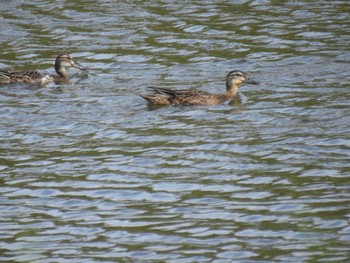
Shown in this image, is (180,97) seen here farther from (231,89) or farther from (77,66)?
(77,66)

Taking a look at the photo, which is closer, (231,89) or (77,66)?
(231,89)

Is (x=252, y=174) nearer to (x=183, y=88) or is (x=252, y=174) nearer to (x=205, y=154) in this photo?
(x=205, y=154)

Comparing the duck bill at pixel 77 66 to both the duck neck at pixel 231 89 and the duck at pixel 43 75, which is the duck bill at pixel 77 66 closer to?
the duck at pixel 43 75

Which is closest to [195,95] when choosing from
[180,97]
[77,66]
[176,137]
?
[180,97]

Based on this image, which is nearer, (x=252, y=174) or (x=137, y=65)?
(x=252, y=174)

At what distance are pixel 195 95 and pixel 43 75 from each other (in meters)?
3.38

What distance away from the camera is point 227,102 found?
18.0 meters

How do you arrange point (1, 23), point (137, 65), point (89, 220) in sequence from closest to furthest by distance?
point (89, 220) < point (137, 65) < point (1, 23)

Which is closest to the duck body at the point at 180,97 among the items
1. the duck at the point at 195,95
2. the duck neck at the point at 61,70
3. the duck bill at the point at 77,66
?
the duck at the point at 195,95

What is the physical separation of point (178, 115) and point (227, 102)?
1.01m

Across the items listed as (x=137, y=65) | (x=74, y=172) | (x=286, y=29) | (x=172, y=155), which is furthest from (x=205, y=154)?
(x=286, y=29)

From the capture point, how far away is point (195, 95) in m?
17.7

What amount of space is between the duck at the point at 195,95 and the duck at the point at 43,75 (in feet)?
7.64

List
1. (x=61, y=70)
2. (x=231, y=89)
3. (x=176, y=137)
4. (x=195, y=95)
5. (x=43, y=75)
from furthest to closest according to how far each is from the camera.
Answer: (x=61, y=70), (x=43, y=75), (x=231, y=89), (x=195, y=95), (x=176, y=137)
